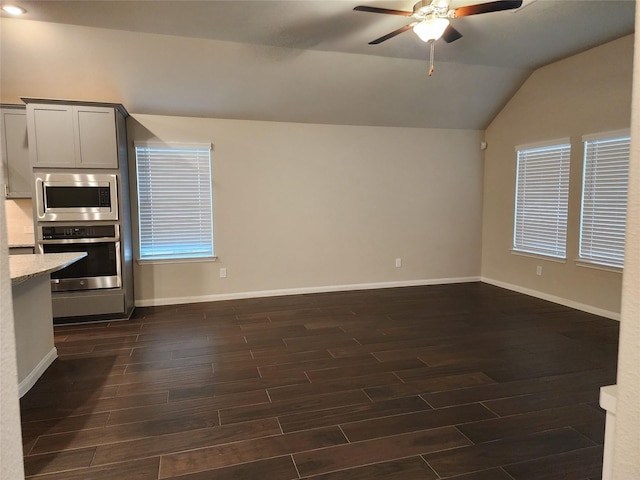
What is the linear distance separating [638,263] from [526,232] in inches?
212

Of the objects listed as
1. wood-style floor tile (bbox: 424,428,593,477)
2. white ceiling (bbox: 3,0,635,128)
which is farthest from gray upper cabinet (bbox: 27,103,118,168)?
wood-style floor tile (bbox: 424,428,593,477)

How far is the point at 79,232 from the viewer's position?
4.20 metres

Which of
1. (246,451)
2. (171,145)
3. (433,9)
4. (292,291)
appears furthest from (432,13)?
(292,291)

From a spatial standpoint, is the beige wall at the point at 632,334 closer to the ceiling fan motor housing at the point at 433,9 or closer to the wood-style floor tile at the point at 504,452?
the wood-style floor tile at the point at 504,452

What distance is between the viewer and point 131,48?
12.9 ft

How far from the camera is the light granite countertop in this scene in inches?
85.0

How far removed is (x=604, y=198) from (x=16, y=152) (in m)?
6.41

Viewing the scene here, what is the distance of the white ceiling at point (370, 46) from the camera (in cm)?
337

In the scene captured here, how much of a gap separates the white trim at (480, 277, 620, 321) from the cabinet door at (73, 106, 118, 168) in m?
5.48

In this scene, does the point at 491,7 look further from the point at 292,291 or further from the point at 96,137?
the point at 292,291

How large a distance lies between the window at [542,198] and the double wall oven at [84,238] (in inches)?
205

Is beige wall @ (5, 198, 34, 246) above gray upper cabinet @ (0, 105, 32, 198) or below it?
below

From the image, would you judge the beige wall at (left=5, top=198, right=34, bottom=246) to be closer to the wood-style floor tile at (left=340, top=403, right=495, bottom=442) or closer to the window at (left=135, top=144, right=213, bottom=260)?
the window at (left=135, top=144, right=213, bottom=260)

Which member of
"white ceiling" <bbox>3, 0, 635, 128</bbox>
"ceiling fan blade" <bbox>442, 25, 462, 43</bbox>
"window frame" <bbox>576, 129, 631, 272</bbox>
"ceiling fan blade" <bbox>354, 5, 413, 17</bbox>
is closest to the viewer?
"ceiling fan blade" <bbox>354, 5, 413, 17</bbox>
